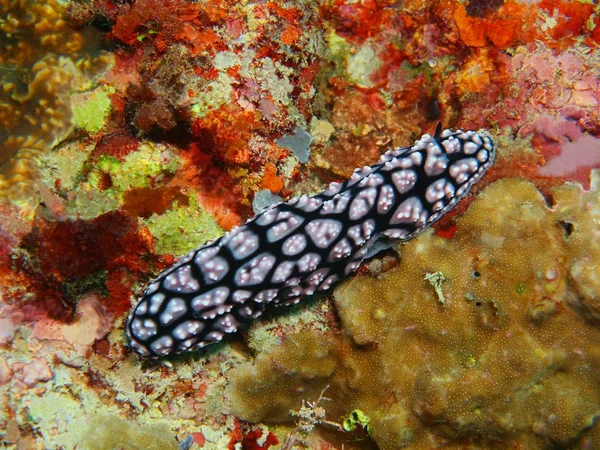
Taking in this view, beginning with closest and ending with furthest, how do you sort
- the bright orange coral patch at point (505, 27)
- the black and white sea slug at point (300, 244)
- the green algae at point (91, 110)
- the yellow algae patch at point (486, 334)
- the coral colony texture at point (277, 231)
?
1. the black and white sea slug at point (300, 244)
2. the coral colony texture at point (277, 231)
3. the yellow algae patch at point (486, 334)
4. the bright orange coral patch at point (505, 27)
5. the green algae at point (91, 110)

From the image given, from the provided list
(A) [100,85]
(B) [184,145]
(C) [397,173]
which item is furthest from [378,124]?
(A) [100,85]

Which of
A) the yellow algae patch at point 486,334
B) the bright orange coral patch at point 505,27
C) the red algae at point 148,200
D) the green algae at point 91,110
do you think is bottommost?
the yellow algae patch at point 486,334

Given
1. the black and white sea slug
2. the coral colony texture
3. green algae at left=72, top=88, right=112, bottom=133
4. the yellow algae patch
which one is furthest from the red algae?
the yellow algae patch

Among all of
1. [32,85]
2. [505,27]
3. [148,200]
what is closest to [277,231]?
[148,200]

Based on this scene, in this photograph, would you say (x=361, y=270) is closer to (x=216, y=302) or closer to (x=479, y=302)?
(x=479, y=302)

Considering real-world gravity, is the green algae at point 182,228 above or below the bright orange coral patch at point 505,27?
below

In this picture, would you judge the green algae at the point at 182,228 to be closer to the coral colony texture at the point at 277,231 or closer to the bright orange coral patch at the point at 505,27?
the coral colony texture at the point at 277,231

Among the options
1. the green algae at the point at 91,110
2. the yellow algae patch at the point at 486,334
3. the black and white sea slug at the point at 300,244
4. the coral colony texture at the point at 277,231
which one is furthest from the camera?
the green algae at the point at 91,110

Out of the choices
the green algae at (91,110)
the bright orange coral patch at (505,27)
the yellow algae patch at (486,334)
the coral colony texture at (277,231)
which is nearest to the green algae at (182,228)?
the coral colony texture at (277,231)
